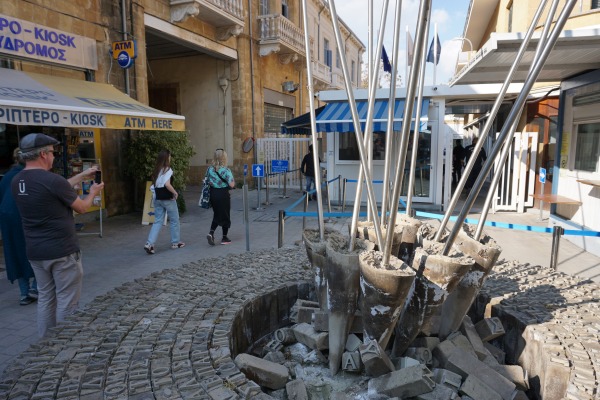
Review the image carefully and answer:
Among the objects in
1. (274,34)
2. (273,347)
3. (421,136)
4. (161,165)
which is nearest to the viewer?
(273,347)

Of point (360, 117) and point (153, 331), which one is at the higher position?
point (360, 117)

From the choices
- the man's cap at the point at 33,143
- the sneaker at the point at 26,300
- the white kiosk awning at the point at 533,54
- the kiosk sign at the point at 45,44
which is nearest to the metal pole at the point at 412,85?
the man's cap at the point at 33,143

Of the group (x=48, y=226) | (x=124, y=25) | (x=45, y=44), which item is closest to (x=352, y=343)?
(x=48, y=226)

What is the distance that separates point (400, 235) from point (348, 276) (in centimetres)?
56

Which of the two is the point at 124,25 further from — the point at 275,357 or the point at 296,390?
the point at 296,390

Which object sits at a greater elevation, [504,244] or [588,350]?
[588,350]

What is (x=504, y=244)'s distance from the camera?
7.63m

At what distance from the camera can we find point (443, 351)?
2727 mm

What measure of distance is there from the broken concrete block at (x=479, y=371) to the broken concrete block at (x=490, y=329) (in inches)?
15.7

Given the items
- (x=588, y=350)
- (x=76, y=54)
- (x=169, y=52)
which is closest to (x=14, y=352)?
(x=588, y=350)

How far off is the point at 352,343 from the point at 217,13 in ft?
42.4

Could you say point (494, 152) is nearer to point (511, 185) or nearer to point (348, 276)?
point (348, 276)

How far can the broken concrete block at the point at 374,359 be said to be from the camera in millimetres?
2531

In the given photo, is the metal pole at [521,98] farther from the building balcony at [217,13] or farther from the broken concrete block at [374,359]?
the building balcony at [217,13]
